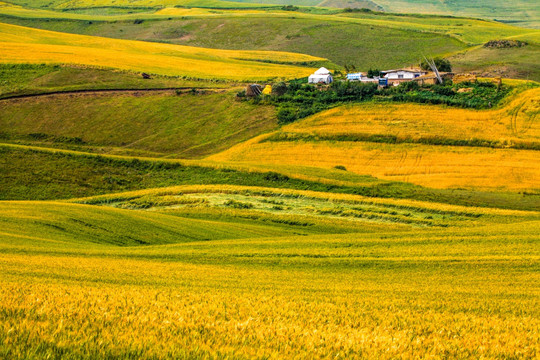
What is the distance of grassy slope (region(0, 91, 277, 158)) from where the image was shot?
273ft

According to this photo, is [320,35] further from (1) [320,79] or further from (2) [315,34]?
(1) [320,79]

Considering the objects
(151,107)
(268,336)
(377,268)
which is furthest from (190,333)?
(151,107)

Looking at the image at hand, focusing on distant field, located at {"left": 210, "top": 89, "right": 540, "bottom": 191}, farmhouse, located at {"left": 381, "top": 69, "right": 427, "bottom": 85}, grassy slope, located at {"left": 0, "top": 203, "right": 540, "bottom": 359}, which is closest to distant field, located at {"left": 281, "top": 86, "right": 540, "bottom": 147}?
distant field, located at {"left": 210, "top": 89, "right": 540, "bottom": 191}

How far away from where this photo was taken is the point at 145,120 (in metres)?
89.7

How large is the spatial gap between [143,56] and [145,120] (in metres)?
50.4

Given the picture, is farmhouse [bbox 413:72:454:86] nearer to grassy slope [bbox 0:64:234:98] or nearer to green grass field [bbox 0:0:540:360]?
green grass field [bbox 0:0:540:360]

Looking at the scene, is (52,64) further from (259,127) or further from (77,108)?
(259,127)

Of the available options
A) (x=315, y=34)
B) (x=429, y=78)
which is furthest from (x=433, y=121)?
(x=315, y=34)

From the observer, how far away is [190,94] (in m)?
99.2

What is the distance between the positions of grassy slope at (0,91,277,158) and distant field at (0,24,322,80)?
2239cm

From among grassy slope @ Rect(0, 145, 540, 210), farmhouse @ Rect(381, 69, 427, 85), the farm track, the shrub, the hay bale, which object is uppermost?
farmhouse @ Rect(381, 69, 427, 85)

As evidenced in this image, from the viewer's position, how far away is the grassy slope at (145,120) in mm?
83062

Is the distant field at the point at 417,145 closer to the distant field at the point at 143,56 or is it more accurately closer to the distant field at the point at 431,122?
the distant field at the point at 431,122

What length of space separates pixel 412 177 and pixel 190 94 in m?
45.5
